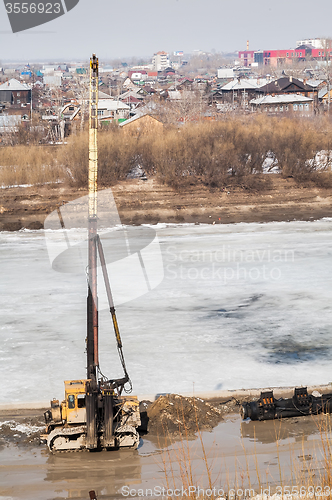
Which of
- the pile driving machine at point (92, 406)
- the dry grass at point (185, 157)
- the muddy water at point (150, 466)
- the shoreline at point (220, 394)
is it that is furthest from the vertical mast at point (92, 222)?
the dry grass at point (185, 157)

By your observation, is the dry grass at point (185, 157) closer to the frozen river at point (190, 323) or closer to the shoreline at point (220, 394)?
the frozen river at point (190, 323)

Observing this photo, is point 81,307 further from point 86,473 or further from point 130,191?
point 130,191

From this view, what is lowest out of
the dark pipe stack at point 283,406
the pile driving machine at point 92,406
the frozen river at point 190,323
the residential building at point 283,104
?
the frozen river at point 190,323

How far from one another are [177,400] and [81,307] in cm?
566

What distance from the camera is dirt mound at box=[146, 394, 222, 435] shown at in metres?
8.19

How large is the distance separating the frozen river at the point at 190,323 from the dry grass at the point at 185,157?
35.8ft

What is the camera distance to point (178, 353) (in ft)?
35.3

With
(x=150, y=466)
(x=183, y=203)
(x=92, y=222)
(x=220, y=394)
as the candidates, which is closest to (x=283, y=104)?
(x=183, y=203)

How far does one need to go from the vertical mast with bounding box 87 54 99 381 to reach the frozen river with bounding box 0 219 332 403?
2210mm

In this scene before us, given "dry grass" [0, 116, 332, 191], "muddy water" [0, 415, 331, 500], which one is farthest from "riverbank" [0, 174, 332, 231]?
"muddy water" [0, 415, 331, 500]

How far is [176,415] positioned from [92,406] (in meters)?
1.73

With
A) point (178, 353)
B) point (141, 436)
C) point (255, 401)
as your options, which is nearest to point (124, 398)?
point (141, 436)

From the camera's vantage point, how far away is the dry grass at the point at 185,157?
29.9 meters

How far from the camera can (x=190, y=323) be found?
1237 centimetres
